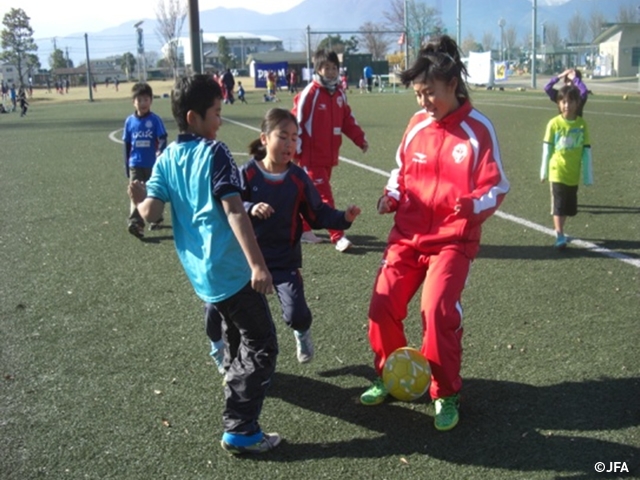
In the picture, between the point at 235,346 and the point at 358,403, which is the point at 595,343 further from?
the point at 235,346

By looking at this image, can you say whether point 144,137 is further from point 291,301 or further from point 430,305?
point 430,305

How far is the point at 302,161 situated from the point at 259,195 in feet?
11.9

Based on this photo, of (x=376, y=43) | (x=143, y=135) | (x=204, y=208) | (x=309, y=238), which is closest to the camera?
(x=204, y=208)

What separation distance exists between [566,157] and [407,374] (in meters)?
4.52

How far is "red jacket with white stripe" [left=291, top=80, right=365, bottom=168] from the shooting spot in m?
7.99

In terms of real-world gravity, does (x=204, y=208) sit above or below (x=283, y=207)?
above

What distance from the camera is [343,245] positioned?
307 inches

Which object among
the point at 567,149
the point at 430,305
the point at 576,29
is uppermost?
the point at 576,29

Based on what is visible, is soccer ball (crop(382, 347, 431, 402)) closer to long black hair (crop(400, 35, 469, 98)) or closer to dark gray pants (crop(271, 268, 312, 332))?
dark gray pants (crop(271, 268, 312, 332))

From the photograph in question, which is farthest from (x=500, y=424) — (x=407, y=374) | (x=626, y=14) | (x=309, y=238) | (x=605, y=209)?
(x=626, y=14)

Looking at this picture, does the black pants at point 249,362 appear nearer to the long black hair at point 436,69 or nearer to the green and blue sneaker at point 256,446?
the green and blue sneaker at point 256,446

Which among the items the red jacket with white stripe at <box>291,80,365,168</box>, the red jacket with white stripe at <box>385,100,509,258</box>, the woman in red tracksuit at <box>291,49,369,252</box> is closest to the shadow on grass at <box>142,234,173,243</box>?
the woman in red tracksuit at <box>291,49,369,252</box>

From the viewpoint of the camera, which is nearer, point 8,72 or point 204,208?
point 204,208

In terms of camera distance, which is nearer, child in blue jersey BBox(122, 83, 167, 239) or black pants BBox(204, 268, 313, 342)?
black pants BBox(204, 268, 313, 342)
